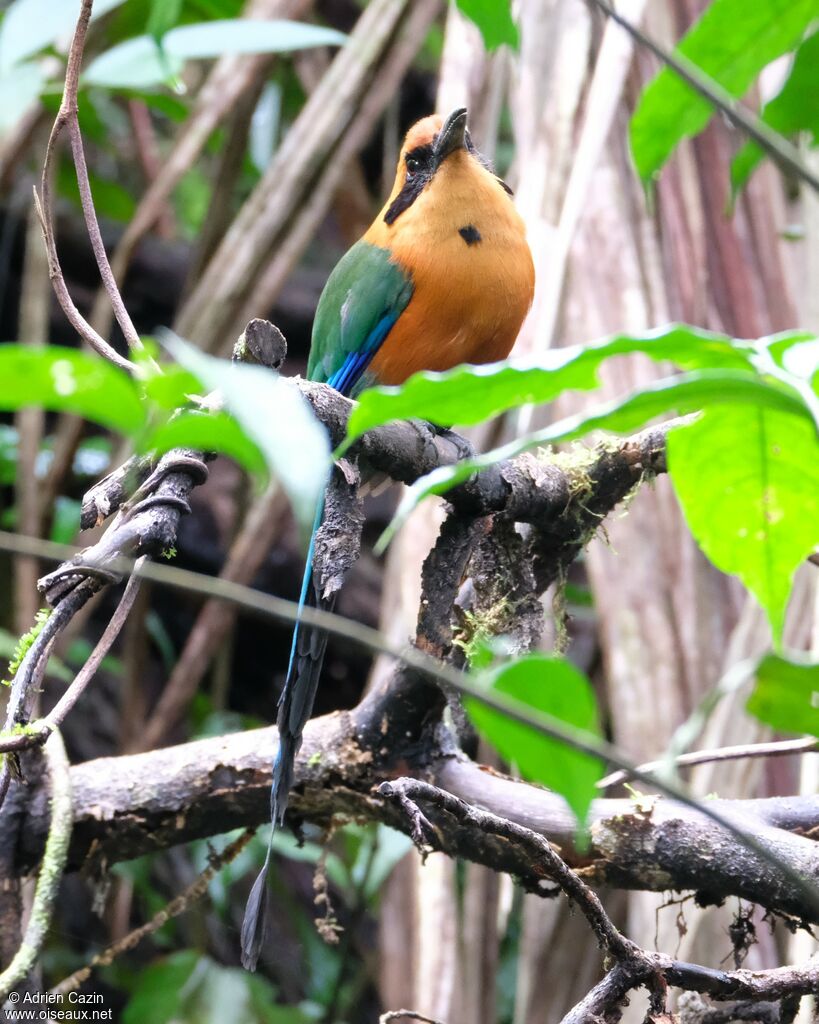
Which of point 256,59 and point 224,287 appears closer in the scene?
point 224,287

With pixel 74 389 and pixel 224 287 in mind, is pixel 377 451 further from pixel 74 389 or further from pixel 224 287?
pixel 224 287

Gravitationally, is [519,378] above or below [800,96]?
below

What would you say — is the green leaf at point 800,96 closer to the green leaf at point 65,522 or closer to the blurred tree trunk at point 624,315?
the blurred tree trunk at point 624,315

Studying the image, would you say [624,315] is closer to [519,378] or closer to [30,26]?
[30,26]

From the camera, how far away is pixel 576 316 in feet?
8.37

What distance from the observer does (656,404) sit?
55 centimetres

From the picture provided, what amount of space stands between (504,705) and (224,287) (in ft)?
7.58

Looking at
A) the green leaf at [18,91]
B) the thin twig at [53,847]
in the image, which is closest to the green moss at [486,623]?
the thin twig at [53,847]

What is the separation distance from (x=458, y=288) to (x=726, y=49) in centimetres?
144

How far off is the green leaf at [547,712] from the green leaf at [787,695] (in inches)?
5.2

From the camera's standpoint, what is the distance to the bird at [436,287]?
230 centimetres

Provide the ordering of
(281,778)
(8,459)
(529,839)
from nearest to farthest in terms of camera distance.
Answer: (529,839) < (281,778) < (8,459)

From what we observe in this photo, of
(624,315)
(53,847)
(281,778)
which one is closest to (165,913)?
(53,847)

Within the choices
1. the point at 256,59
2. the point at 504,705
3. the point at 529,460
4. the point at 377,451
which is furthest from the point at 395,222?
the point at 504,705
